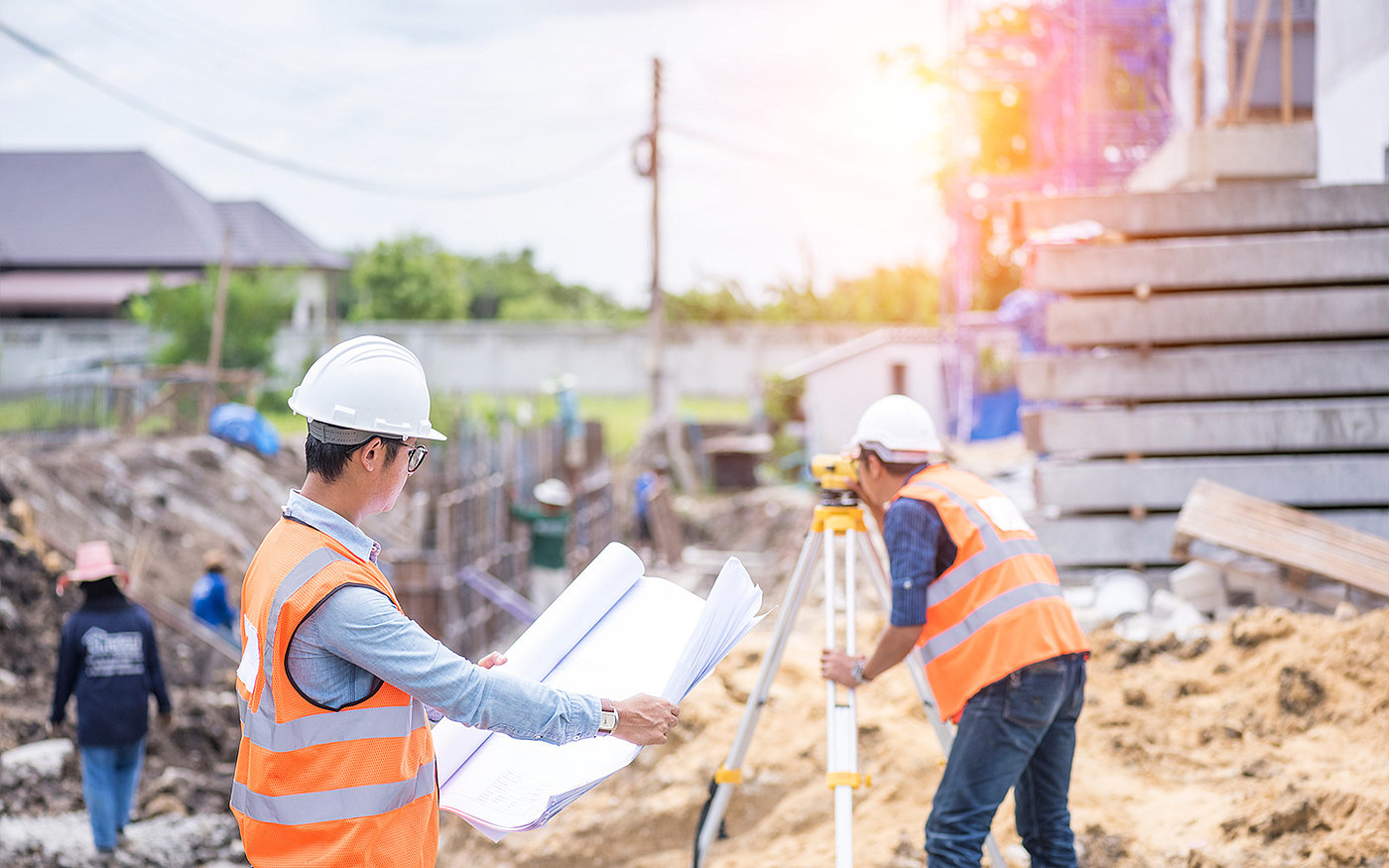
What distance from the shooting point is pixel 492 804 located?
2.26 m

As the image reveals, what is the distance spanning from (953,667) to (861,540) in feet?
2.19

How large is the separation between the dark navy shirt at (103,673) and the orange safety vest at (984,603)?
14.9 ft

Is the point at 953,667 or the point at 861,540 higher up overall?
the point at 861,540

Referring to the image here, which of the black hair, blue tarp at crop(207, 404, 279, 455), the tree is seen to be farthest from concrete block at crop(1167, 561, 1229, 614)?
the tree

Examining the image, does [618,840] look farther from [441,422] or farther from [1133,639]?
[441,422]

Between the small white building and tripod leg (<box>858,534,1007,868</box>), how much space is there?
22406 millimetres

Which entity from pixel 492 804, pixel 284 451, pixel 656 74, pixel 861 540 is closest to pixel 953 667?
pixel 861 540

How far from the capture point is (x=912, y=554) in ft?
10.3

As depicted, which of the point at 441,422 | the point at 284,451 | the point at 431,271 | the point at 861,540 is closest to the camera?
the point at 861,540

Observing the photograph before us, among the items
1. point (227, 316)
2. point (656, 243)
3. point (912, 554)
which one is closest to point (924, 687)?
point (912, 554)

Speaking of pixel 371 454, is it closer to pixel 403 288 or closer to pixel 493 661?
pixel 493 661

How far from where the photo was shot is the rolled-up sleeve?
6.22ft

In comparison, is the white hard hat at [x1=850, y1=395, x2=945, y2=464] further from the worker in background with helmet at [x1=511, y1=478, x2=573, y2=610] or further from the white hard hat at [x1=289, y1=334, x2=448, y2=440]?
the worker in background with helmet at [x1=511, y1=478, x2=573, y2=610]

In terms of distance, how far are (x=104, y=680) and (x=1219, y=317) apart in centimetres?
706
